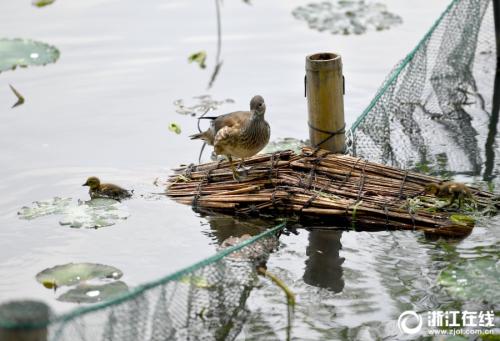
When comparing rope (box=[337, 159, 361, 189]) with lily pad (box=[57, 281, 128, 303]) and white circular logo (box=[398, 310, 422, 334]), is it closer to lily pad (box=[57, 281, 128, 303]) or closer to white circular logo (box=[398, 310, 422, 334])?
white circular logo (box=[398, 310, 422, 334])

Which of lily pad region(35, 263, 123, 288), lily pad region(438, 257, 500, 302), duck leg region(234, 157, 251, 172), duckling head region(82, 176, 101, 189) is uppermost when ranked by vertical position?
duck leg region(234, 157, 251, 172)

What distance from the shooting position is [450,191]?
6.30 meters

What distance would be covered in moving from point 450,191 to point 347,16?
4.69 m

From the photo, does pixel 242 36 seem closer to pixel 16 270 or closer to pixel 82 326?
pixel 16 270

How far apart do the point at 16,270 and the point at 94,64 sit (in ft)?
14.0

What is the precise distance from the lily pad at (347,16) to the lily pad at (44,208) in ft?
14.7

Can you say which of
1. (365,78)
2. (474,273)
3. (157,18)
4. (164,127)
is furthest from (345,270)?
(157,18)

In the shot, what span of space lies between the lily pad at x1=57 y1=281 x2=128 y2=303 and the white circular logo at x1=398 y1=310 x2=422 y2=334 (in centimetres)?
170

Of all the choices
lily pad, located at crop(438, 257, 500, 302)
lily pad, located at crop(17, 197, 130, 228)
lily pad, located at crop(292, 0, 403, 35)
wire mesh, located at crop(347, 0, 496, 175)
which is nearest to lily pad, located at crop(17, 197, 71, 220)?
lily pad, located at crop(17, 197, 130, 228)

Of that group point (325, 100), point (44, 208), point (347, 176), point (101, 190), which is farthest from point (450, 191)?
point (44, 208)

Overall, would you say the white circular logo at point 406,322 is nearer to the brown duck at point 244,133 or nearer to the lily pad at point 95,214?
the brown duck at point 244,133

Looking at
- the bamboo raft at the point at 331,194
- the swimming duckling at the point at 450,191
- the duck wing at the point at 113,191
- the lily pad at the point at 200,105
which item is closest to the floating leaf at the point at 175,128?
the lily pad at the point at 200,105

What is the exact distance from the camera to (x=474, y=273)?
18.3ft

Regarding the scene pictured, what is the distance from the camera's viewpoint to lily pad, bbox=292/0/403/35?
10.4 metres
